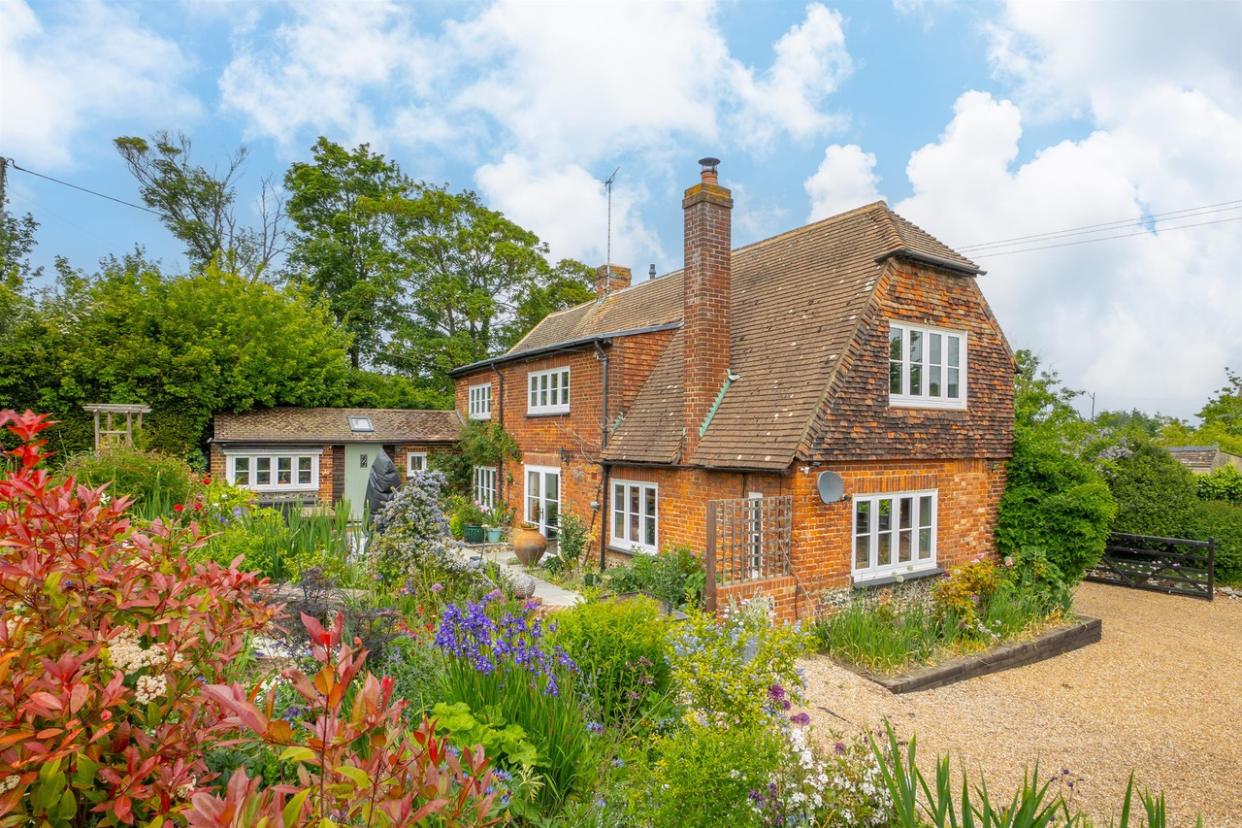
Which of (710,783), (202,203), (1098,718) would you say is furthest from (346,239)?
(710,783)

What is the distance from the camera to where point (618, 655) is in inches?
207

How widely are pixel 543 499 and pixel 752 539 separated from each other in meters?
7.70

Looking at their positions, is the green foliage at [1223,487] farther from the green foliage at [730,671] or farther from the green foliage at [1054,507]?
the green foliage at [730,671]

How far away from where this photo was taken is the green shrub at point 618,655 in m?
5.17

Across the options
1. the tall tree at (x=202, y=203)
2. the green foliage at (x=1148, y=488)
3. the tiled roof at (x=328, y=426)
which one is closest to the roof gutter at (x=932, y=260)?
the green foliage at (x=1148, y=488)

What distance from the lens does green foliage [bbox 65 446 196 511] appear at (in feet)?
29.6

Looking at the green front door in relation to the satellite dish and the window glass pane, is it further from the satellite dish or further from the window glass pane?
the satellite dish

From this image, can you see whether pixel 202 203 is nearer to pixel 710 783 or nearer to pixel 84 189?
pixel 84 189

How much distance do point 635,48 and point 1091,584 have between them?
1578 cm

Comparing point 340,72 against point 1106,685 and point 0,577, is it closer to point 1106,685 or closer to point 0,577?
point 0,577

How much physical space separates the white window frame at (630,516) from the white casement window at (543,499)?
2.28 m

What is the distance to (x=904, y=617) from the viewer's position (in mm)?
9758

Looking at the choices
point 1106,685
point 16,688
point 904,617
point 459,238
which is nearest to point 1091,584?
point 1106,685

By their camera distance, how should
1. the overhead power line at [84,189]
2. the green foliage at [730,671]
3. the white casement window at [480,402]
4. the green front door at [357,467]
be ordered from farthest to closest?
the overhead power line at [84,189] → the green front door at [357,467] → the white casement window at [480,402] → the green foliage at [730,671]
